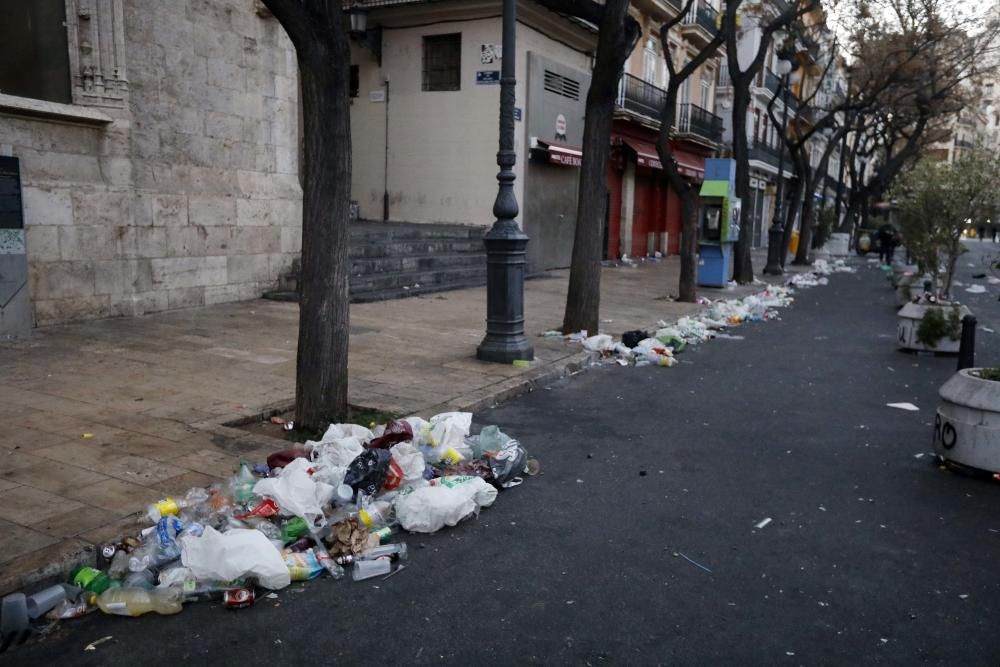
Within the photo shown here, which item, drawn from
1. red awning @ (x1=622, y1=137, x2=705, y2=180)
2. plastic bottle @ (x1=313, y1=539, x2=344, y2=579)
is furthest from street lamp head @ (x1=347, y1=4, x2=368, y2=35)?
plastic bottle @ (x1=313, y1=539, x2=344, y2=579)

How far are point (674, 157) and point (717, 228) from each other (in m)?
8.47

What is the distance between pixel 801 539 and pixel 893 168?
35994 mm

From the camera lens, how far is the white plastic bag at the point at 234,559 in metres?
3.35

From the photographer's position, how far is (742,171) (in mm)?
18156

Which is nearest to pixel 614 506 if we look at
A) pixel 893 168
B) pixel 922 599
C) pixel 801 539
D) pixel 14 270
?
pixel 801 539

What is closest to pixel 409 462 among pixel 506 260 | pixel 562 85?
pixel 506 260

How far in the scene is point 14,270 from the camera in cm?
786

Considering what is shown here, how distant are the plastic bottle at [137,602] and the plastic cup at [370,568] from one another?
0.73 meters

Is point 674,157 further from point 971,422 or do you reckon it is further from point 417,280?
point 971,422

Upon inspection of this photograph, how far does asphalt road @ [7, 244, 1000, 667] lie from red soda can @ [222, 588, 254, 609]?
40mm

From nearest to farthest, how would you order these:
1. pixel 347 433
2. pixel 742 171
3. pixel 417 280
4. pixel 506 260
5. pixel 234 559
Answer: pixel 234 559 < pixel 347 433 < pixel 506 260 < pixel 417 280 < pixel 742 171

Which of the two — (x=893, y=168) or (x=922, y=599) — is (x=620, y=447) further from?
(x=893, y=168)

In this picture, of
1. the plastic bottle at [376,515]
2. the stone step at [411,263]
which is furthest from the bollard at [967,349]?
the stone step at [411,263]

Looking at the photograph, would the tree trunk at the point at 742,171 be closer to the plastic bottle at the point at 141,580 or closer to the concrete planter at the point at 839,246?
the plastic bottle at the point at 141,580
